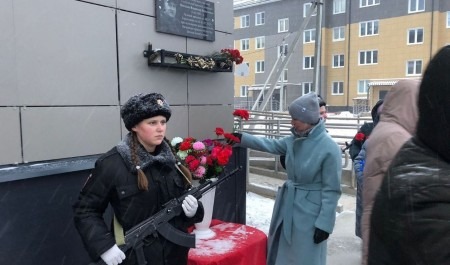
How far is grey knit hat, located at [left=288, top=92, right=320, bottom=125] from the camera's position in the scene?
3.10m

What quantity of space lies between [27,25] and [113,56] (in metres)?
0.72

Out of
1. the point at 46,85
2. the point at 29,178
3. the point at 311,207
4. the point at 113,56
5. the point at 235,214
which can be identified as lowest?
the point at 235,214

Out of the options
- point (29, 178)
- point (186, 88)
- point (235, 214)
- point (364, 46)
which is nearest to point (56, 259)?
point (29, 178)

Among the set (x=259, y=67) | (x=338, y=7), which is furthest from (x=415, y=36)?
(x=259, y=67)

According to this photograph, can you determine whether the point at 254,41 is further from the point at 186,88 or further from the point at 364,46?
the point at 186,88

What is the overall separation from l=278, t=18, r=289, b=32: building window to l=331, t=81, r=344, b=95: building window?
6257mm

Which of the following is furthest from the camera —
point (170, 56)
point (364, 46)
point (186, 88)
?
point (364, 46)

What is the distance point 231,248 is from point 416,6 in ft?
98.9

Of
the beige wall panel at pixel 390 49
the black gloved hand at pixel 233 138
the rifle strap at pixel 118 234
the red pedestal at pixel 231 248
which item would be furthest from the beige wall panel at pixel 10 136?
the beige wall panel at pixel 390 49

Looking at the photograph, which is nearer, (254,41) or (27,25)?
(27,25)

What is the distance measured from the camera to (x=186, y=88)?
3.98 m

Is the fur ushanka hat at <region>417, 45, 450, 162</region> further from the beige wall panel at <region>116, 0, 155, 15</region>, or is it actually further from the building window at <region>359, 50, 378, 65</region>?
the building window at <region>359, 50, 378, 65</region>

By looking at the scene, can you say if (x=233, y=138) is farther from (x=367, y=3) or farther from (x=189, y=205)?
(x=367, y=3)

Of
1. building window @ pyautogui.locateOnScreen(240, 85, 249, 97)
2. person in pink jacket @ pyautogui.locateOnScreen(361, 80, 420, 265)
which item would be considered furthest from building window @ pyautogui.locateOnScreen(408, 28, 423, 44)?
person in pink jacket @ pyautogui.locateOnScreen(361, 80, 420, 265)
